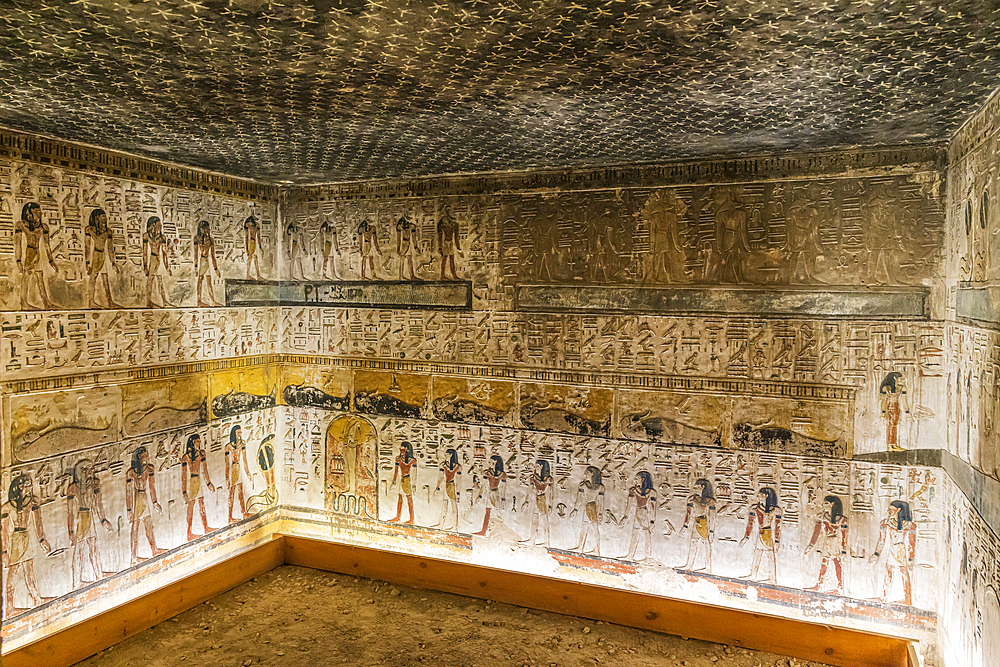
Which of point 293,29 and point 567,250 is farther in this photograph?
point 567,250

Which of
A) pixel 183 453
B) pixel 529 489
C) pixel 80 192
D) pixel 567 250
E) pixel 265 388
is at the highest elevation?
pixel 80 192

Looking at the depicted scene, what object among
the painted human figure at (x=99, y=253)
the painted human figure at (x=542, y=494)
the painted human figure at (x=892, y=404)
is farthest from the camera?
the painted human figure at (x=542, y=494)

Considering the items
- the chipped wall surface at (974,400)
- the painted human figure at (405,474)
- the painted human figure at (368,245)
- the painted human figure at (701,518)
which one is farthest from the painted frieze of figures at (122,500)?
the chipped wall surface at (974,400)

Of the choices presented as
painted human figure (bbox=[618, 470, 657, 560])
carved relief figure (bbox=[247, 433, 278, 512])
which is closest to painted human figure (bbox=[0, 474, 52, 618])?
carved relief figure (bbox=[247, 433, 278, 512])

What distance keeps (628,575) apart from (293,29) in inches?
190

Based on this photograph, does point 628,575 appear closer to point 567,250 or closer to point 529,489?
point 529,489

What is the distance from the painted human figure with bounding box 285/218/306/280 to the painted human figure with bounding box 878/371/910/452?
5.43 m

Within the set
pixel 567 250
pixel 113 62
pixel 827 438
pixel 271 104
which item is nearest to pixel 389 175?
pixel 567 250

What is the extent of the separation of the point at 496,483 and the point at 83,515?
3.38 metres

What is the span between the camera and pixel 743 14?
241 centimetres

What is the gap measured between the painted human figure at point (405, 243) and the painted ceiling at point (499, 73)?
1.35 meters

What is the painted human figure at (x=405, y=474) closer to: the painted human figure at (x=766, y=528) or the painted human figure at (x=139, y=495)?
the painted human figure at (x=139, y=495)

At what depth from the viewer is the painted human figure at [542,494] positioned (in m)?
5.62

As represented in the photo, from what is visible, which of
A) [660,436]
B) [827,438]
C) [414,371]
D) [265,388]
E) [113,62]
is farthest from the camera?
[265,388]
